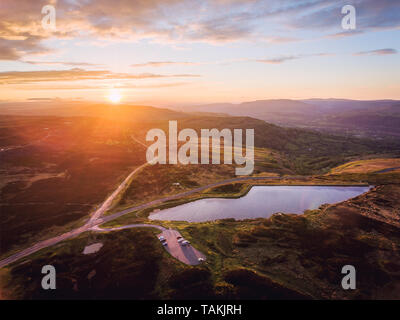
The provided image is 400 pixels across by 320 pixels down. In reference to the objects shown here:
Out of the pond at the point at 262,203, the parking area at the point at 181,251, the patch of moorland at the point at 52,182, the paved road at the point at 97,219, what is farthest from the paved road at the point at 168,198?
the parking area at the point at 181,251

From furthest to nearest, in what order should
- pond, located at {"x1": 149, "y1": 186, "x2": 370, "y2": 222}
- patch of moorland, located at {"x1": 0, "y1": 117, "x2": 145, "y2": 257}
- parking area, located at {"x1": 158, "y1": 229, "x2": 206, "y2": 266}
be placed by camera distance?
pond, located at {"x1": 149, "y1": 186, "x2": 370, "y2": 222} < patch of moorland, located at {"x1": 0, "y1": 117, "x2": 145, "y2": 257} < parking area, located at {"x1": 158, "y1": 229, "x2": 206, "y2": 266}

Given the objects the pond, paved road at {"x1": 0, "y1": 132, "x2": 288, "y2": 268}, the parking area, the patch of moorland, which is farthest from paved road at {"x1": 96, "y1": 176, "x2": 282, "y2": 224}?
the parking area

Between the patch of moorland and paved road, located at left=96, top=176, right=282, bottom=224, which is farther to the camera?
paved road, located at left=96, top=176, right=282, bottom=224

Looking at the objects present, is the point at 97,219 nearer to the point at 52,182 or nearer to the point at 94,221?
the point at 94,221

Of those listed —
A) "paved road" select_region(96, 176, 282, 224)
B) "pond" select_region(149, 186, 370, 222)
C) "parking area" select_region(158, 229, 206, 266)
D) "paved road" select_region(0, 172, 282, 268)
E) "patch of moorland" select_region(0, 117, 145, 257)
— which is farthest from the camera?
"pond" select_region(149, 186, 370, 222)

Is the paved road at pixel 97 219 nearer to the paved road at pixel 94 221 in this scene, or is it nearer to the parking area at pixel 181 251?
the paved road at pixel 94 221

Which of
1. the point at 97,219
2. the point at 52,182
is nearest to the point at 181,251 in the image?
the point at 97,219

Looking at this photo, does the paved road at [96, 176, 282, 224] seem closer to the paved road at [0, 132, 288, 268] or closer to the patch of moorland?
the paved road at [0, 132, 288, 268]
